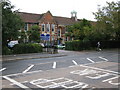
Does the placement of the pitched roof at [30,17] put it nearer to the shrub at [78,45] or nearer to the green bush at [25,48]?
the shrub at [78,45]

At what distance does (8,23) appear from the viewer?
19891 millimetres

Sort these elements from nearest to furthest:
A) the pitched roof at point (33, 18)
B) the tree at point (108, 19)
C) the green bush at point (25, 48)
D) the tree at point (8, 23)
→ the tree at point (8, 23) → the green bush at point (25, 48) → the tree at point (108, 19) → the pitched roof at point (33, 18)

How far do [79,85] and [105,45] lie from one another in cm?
2880

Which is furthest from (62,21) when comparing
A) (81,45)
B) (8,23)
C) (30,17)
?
(8,23)

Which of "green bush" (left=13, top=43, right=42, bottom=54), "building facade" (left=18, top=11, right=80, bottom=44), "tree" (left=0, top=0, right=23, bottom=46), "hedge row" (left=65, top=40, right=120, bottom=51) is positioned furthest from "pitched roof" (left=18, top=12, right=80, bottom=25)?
"tree" (left=0, top=0, right=23, bottom=46)

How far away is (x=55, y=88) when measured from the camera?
695 cm

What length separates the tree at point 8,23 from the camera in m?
19.5

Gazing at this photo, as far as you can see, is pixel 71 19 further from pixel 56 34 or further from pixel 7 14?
pixel 7 14

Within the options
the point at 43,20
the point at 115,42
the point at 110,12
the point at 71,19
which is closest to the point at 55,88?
the point at 110,12

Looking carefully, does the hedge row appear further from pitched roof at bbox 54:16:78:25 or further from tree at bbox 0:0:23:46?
pitched roof at bbox 54:16:78:25

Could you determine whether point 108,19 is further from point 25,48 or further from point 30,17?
point 30,17

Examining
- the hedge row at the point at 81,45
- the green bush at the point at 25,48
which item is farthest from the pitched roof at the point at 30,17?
the green bush at the point at 25,48

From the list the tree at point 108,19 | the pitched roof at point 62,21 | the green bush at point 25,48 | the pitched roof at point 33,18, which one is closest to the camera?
the green bush at point 25,48

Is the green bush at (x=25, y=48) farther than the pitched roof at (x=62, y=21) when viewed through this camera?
No
